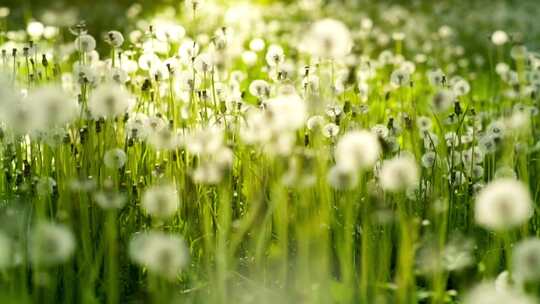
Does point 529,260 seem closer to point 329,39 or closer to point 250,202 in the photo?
point 329,39

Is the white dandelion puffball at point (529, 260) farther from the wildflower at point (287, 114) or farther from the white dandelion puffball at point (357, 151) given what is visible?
the wildflower at point (287, 114)

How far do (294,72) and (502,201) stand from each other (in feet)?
4.86

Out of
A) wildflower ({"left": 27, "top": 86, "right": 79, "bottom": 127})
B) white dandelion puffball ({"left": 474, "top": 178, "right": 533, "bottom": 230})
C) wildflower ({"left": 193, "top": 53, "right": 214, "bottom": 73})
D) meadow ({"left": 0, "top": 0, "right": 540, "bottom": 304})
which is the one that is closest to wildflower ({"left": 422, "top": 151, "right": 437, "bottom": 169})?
meadow ({"left": 0, "top": 0, "right": 540, "bottom": 304})

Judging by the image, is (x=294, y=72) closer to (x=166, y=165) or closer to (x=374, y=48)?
(x=166, y=165)

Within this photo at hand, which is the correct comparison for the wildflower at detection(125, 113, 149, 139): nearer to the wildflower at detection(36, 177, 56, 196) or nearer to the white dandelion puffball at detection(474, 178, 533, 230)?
the wildflower at detection(36, 177, 56, 196)

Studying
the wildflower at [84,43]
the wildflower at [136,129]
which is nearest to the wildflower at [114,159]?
the wildflower at [136,129]

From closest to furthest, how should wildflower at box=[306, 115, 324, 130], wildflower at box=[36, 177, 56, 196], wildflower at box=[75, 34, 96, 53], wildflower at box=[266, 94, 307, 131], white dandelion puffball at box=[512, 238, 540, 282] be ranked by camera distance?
white dandelion puffball at box=[512, 238, 540, 282], wildflower at box=[266, 94, 307, 131], wildflower at box=[36, 177, 56, 196], wildflower at box=[306, 115, 324, 130], wildflower at box=[75, 34, 96, 53]

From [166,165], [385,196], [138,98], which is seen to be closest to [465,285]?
[385,196]

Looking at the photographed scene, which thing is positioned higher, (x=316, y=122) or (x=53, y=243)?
(x=316, y=122)

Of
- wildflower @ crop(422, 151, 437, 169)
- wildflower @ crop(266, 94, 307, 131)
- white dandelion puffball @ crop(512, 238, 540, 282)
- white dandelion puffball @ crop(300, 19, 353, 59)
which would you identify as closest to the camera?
white dandelion puffball @ crop(512, 238, 540, 282)

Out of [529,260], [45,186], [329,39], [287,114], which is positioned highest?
[329,39]

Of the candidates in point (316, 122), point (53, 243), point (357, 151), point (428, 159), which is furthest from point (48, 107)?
point (428, 159)

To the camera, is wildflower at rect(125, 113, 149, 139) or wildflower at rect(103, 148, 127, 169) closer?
wildflower at rect(103, 148, 127, 169)

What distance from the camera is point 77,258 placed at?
2061 millimetres
